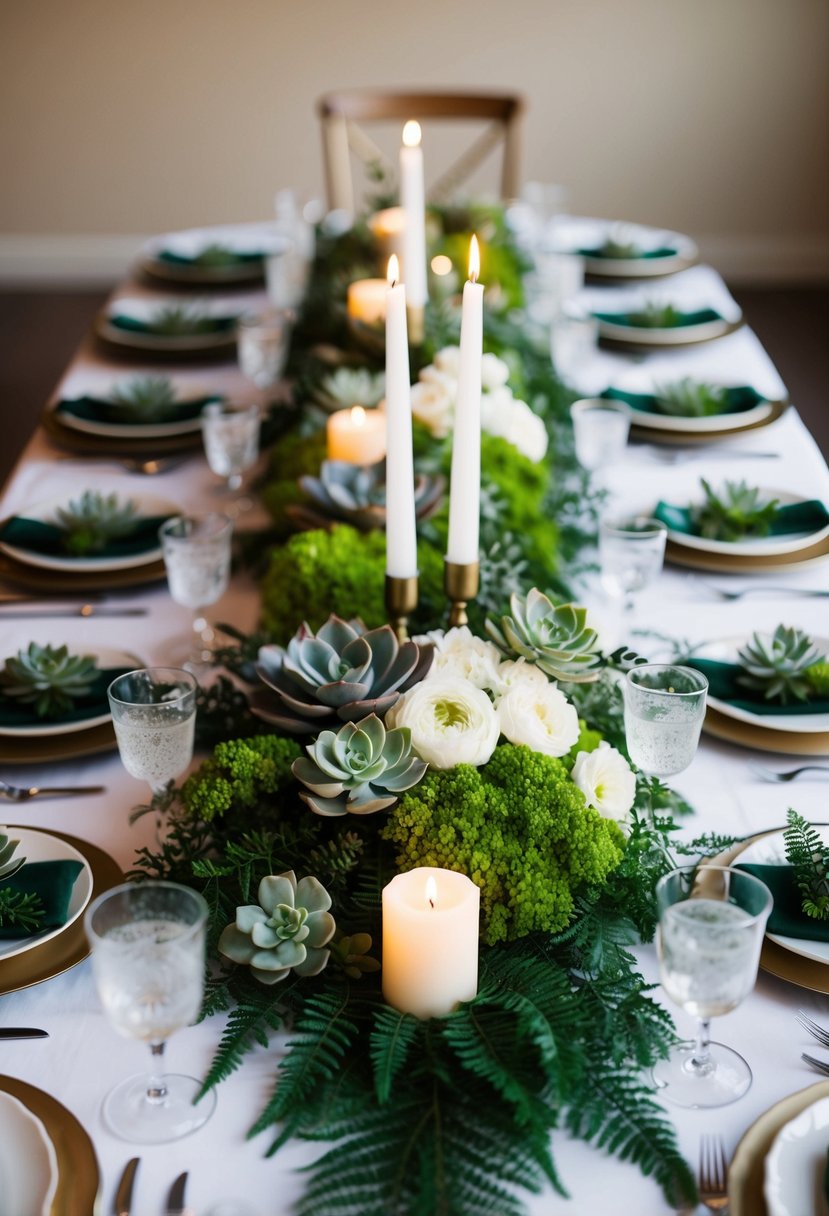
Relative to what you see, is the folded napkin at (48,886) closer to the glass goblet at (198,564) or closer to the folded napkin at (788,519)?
the glass goblet at (198,564)

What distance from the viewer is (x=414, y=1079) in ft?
3.03

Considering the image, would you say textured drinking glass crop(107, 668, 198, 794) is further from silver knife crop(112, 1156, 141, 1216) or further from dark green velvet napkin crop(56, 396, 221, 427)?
dark green velvet napkin crop(56, 396, 221, 427)

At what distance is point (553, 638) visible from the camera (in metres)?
1.21

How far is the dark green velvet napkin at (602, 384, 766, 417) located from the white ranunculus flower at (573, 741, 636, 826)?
1.28m

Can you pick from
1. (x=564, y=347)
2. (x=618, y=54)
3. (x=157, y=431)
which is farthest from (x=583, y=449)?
(x=618, y=54)

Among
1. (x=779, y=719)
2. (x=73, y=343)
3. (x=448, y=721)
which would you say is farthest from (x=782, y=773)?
(x=73, y=343)

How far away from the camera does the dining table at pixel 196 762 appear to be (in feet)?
2.89

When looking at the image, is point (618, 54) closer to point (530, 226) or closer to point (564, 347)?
point (530, 226)

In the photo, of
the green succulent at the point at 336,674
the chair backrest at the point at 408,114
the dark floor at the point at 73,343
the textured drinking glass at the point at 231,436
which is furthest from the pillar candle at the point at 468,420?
the dark floor at the point at 73,343

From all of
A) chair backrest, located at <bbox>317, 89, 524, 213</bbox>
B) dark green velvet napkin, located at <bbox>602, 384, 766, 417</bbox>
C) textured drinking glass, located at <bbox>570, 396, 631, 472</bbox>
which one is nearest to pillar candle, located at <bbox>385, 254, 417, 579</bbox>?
textured drinking glass, located at <bbox>570, 396, 631, 472</bbox>

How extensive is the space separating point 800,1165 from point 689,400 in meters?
1.59

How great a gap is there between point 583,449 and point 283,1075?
1.27 metres

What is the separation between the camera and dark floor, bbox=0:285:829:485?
15.2ft

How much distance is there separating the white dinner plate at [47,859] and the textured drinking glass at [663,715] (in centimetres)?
50
